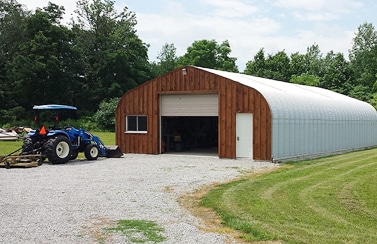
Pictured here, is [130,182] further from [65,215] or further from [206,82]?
[206,82]

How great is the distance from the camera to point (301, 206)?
948cm

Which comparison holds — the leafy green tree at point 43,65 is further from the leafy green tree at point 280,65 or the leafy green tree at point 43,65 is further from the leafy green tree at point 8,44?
the leafy green tree at point 280,65

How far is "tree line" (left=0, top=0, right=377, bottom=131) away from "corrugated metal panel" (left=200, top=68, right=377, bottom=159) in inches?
704

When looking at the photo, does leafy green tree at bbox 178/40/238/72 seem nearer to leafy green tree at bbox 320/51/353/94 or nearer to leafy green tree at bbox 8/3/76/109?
leafy green tree at bbox 320/51/353/94

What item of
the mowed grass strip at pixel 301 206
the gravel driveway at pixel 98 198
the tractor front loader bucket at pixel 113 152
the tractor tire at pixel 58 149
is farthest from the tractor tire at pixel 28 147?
the mowed grass strip at pixel 301 206

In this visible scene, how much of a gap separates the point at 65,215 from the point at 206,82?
44.9 ft

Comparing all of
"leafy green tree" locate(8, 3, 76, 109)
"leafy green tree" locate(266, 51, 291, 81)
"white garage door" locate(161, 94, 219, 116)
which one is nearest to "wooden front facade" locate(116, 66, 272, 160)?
"white garage door" locate(161, 94, 219, 116)

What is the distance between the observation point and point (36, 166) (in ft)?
56.3

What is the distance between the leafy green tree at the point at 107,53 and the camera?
51.8m

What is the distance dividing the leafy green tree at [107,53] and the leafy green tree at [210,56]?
281 inches

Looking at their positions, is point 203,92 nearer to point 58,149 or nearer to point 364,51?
point 58,149

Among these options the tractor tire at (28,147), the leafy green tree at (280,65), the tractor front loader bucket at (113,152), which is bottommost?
the tractor front loader bucket at (113,152)

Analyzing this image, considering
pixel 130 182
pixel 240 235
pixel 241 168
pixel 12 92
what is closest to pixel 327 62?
pixel 12 92

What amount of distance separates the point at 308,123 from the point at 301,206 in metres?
12.8
